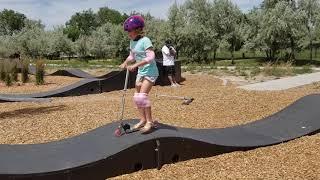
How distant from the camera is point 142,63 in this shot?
Answer: 18.3 feet

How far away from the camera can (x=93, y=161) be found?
16.1ft

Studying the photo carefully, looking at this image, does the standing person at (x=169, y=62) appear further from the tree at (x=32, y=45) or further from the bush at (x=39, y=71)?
the tree at (x=32, y=45)

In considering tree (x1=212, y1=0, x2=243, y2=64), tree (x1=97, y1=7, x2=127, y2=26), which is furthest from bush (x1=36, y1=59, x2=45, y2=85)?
tree (x1=97, y1=7, x2=127, y2=26)

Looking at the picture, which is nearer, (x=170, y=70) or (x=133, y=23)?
(x=133, y=23)

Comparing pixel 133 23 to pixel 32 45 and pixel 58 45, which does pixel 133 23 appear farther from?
pixel 58 45

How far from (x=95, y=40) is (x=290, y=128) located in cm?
5094

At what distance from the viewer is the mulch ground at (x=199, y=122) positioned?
518cm

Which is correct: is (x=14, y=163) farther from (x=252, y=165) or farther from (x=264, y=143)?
(x=264, y=143)

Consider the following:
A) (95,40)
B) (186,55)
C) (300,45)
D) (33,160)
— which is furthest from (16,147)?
(95,40)

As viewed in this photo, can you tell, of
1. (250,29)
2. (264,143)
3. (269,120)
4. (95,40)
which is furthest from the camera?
(95,40)

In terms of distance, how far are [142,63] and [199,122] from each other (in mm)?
3083

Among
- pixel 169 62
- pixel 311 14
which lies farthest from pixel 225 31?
pixel 169 62

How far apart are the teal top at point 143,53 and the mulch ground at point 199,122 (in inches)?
43.1

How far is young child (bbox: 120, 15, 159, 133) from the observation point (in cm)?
561
